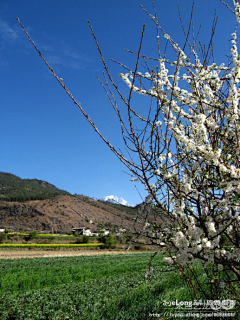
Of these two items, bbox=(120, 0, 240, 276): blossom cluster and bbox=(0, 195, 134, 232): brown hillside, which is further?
bbox=(0, 195, 134, 232): brown hillside

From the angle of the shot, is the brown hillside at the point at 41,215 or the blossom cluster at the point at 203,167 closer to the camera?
the blossom cluster at the point at 203,167

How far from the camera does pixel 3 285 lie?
33.2ft

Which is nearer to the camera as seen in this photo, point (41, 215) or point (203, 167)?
point (203, 167)

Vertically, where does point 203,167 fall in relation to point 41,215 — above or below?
above

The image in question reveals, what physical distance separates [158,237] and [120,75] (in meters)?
1.75

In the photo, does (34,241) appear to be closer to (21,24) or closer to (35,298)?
(35,298)

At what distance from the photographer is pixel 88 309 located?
5742 millimetres

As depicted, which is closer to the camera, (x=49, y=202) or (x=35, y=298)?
(x=35, y=298)

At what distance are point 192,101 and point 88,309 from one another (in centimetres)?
584

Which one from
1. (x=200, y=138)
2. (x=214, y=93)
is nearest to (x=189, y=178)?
(x=200, y=138)

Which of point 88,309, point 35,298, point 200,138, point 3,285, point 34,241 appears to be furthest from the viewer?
point 34,241

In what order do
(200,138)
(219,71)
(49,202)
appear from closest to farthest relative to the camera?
Result: (200,138)
(219,71)
(49,202)

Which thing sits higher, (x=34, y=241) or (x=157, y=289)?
(x=157, y=289)

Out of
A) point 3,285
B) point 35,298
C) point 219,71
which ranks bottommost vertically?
point 3,285
